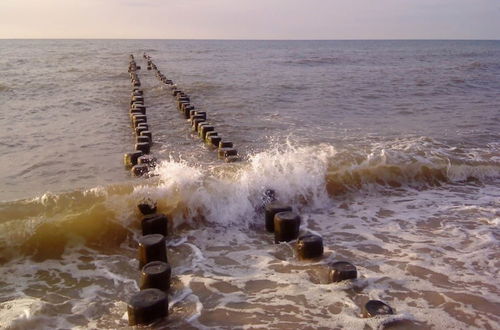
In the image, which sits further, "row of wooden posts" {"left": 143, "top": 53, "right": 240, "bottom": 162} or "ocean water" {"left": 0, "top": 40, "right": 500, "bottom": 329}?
"row of wooden posts" {"left": 143, "top": 53, "right": 240, "bottom": 162}

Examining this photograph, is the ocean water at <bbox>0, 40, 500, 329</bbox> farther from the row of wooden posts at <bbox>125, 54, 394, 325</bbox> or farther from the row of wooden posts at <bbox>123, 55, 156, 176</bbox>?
the row of wooden posts at <bbox>123, 55, 156, 176</bbox>

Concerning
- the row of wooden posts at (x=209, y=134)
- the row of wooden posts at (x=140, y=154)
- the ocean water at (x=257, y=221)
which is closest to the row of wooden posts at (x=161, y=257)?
the row of wooden posts at (x=140, y=154)

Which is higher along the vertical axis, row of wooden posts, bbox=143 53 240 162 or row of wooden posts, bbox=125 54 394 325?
row of wooden posts, bbox=143 53 240 162

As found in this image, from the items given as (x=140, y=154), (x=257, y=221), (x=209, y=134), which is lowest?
(x=257, y=221)

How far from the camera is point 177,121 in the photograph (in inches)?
507

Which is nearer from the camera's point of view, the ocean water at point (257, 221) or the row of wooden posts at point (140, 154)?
the ocean water at point (257, 221)

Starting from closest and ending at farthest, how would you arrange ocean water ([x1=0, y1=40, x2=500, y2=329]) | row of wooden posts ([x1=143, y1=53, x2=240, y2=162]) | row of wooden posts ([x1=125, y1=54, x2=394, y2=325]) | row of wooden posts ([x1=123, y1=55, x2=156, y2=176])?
row of wooden posts ([x1=125, y1=54, x2=394, y2=325])
ocean water ([x1=0, y1=40, x2=500, y2=329])
row of wooden posts ([x1=123, y1=55, x2=156, y2=176])
row of wooden posts ([x1=143, y1=53, x2=240, y2=162])

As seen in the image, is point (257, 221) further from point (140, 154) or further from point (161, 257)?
point (140, 154)

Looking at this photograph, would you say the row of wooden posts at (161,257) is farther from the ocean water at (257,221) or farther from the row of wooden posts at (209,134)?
the row of wooden posts at (209,134)

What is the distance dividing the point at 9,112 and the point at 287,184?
1112 cm

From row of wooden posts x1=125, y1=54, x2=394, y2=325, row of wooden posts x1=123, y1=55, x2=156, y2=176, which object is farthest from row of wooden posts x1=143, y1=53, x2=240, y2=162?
row of wooden posts x1=125, y1=54, x2=394, y2=325

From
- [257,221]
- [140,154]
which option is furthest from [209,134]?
[257,221]

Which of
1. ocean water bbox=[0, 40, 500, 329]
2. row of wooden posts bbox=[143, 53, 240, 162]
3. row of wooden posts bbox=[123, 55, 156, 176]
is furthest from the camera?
row of wooden posts bbox=[143, 53, 240, 162]

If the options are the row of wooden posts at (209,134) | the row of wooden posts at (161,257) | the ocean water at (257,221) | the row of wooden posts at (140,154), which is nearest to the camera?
the row of wooden posts at (161,257)
